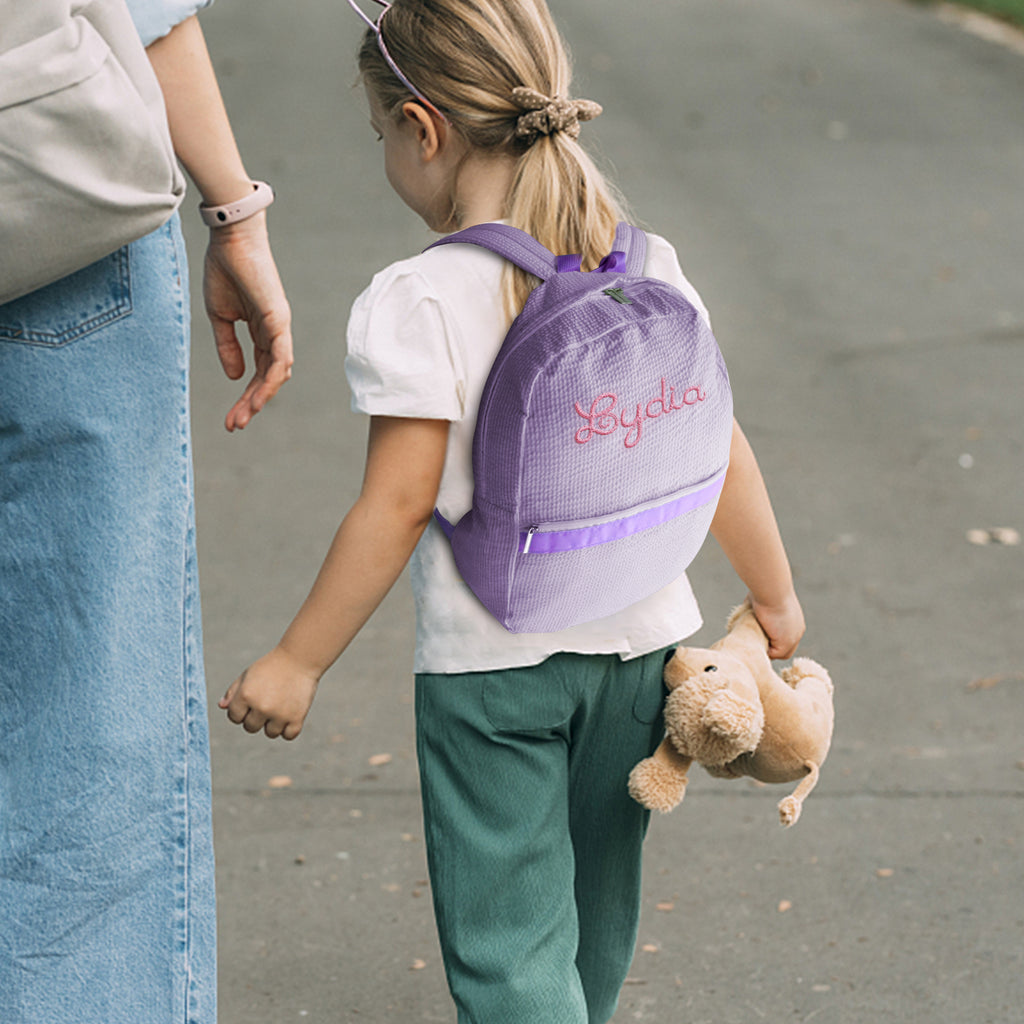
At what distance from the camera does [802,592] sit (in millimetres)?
4480

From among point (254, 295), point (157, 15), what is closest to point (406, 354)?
point (254, 295)

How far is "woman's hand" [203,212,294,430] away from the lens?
221 cm

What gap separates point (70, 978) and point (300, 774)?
169 centimetres

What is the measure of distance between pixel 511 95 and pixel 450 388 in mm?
384

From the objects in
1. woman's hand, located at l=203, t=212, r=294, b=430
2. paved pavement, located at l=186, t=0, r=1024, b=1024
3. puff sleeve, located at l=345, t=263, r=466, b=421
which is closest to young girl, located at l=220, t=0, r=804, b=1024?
puff sleeve, located at l=345, t=263, r=466, b=421

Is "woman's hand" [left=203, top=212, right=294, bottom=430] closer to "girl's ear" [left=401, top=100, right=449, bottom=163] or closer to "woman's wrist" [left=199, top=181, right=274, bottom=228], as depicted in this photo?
"woman's wrist" [left=199, top=181, right=274, bottom=228]

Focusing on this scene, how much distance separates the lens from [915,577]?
4.61 m

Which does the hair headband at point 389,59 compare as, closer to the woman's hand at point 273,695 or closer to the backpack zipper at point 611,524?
the backpack zipper at point 611,524

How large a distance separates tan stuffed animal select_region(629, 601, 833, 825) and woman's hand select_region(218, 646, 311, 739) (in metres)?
0.45

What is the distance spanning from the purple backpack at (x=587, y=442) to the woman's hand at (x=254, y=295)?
1.29 ft

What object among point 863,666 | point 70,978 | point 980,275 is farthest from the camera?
point 980,275

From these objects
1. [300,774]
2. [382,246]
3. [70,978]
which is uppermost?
[70,978]

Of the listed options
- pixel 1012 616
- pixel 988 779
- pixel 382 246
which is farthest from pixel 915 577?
pixel 382 246

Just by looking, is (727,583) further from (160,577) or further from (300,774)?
(160,577)
